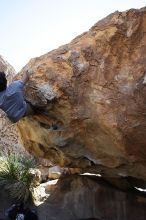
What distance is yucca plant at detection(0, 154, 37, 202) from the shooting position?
1027cm

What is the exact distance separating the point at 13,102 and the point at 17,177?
4323mm

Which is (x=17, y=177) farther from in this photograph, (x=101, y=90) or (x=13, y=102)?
(x=101, y=90)

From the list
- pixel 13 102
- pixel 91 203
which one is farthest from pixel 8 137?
pixel 13 102

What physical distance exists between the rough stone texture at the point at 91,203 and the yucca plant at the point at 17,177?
0.72m

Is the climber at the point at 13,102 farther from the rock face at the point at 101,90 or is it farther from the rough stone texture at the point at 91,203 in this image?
the rough stone texture at the point at 91,203

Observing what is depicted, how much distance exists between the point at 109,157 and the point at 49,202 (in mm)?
3016

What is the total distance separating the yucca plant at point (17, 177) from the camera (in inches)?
404

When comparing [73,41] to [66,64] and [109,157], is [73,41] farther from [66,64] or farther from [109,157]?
[109,157]

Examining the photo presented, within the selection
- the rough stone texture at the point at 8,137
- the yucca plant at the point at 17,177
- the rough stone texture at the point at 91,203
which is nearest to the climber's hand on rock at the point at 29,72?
the rough stone texture at the point at 91,203

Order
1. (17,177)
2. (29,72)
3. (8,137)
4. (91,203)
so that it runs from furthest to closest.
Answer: (8,137) → (17,177) → (91,203) → (29,72)

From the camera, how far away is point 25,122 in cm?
855

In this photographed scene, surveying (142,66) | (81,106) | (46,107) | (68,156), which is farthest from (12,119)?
(142,66)

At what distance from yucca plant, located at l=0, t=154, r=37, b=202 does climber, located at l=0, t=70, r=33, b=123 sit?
3.73 metres

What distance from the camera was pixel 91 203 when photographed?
9570mm
